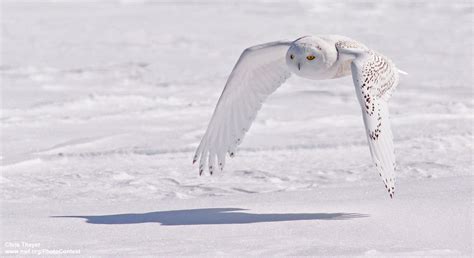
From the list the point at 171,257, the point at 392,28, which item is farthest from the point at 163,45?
the point at 171,257

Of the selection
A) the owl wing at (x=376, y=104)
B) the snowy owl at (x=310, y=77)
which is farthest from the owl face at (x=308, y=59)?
the owl wing at (x=376, y=104)

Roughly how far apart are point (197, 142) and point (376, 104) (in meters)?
3.12

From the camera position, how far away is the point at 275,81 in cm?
502

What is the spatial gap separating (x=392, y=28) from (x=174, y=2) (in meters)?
5.77

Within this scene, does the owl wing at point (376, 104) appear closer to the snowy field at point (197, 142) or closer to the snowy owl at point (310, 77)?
the snowy owl at point (310, 77)

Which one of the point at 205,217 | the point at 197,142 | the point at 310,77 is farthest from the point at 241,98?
the point at 197,142

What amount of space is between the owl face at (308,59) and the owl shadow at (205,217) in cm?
66

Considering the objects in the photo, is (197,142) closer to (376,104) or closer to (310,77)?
(310,77)

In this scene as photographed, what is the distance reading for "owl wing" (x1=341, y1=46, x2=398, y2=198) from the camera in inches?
151

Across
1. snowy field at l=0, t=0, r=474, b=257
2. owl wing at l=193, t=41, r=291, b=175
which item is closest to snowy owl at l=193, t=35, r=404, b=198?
owl wing at l=193, t=41, r=291, b=175

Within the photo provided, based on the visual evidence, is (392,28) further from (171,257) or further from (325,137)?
(171,257)

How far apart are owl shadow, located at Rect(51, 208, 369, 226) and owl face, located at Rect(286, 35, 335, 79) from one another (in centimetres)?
66

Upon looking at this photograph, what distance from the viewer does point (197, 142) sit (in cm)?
698

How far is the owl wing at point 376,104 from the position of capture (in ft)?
12.6
